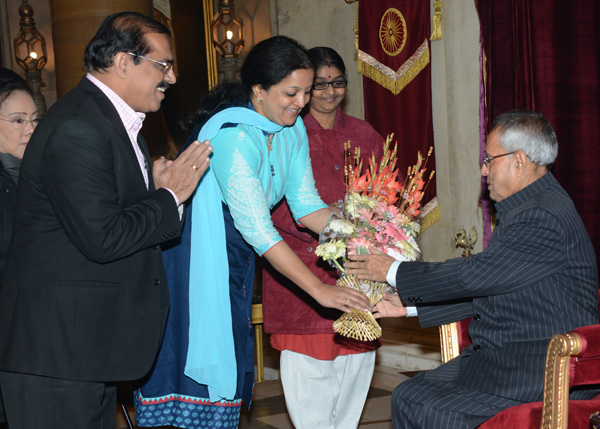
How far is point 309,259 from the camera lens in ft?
10.8

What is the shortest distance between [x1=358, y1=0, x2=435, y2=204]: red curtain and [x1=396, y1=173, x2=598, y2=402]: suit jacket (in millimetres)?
2515

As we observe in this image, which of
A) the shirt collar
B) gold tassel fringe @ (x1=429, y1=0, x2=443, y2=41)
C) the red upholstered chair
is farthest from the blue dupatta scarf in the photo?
gold tassel fringe @ (x1=429, y1=0, x2=443, y2=41)

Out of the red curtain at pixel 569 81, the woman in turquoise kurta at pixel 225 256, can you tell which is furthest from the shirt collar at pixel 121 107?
the red curtain at pixel 569 81

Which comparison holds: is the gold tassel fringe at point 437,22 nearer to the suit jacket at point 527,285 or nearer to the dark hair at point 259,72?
the dark hair at point 259,72

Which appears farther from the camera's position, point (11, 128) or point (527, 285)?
point (11, 128)

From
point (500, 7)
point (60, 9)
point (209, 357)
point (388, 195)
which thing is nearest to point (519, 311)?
point (388, 195)

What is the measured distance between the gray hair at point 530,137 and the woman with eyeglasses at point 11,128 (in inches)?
70.4

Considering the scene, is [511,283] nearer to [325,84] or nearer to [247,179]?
[247,179]

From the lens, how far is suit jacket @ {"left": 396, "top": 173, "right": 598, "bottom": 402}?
2.36 m

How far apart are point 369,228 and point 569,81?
6.48 feet

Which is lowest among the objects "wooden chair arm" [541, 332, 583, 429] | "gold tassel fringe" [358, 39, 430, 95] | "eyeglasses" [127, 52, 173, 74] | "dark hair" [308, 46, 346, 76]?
"wooden chair arm" [541, 332, 583, 429]

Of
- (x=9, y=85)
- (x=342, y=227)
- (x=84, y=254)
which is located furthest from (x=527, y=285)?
(x=9, y=85)

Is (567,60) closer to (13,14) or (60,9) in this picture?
(60,9)

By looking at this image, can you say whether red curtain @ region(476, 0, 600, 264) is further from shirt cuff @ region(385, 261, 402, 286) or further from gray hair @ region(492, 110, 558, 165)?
shirt cuff @ region(385, 261, 402, 286)
